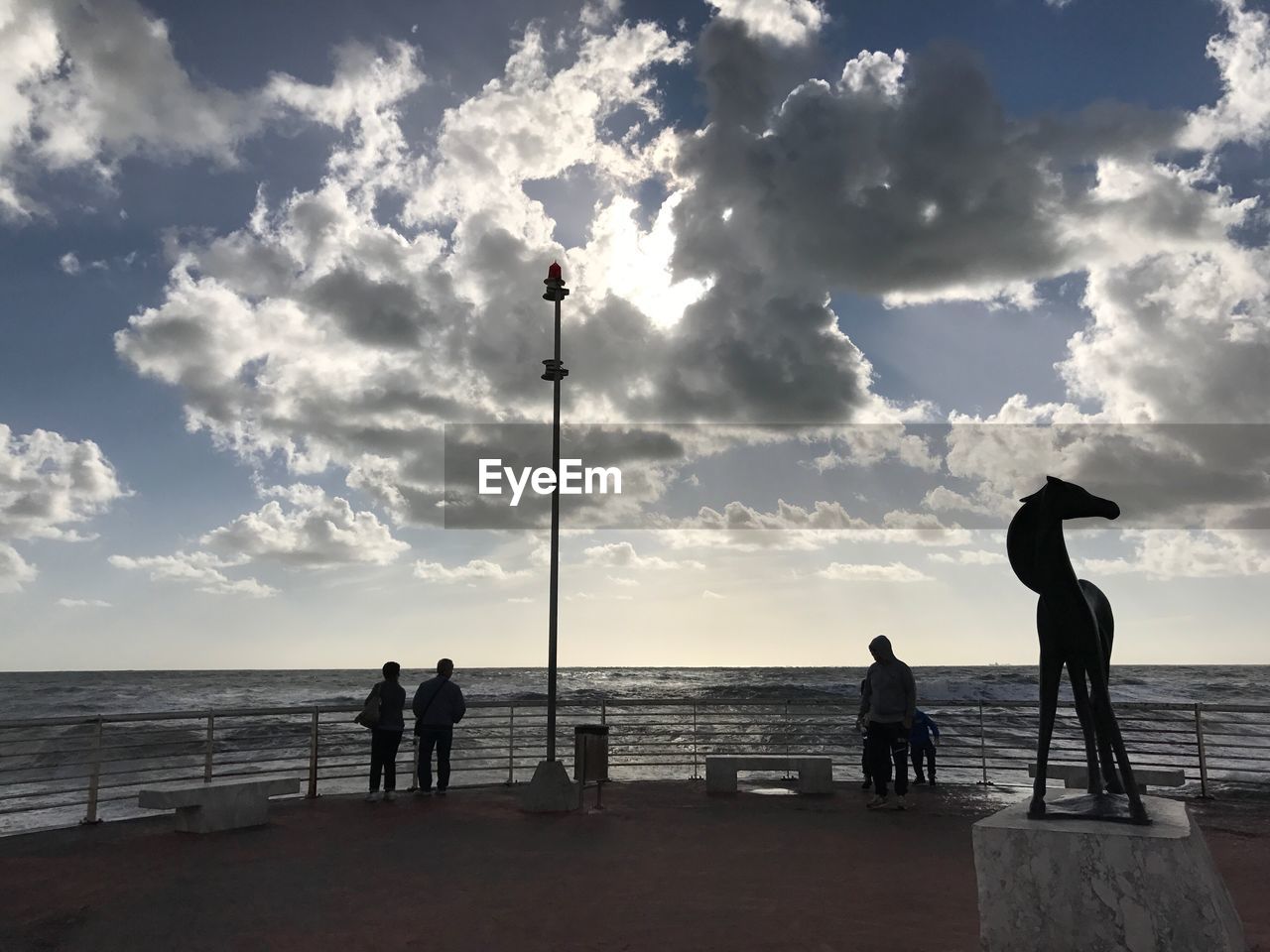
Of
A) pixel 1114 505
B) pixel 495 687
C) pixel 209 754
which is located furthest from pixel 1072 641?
pixel 495 687

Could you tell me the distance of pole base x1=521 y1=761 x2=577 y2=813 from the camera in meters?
10.2

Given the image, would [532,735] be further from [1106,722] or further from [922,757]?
[1106,722]

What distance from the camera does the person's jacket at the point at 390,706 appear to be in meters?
10.9

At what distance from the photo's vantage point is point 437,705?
1145 cm

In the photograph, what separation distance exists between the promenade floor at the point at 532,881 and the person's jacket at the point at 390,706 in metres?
1.06

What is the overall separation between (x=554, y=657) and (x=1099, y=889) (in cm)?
696

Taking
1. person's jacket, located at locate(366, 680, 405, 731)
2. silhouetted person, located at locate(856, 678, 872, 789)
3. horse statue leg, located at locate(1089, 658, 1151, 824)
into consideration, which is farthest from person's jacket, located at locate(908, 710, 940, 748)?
horse statue leg, located at locate(1089, 658, 1151, 824)

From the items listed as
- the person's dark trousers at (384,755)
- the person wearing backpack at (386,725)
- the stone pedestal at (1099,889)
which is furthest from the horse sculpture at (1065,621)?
the person's dark trousers at (384,755)

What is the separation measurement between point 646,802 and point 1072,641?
6.57 metres

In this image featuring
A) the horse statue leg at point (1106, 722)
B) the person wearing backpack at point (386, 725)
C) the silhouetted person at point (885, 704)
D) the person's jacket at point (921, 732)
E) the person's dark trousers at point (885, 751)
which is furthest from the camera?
the person's jacket at point (921, 732)

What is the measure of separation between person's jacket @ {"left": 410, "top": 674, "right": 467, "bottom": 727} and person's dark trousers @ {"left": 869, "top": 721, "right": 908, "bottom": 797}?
487 centimetres

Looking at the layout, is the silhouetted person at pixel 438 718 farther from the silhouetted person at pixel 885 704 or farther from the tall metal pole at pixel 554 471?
the silhouetted person at pixel 885 704

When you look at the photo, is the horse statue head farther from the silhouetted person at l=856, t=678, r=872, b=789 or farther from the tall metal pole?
the tall metal pole

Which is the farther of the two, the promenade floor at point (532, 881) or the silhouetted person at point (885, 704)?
the silhouetted person at point (885, 704)
